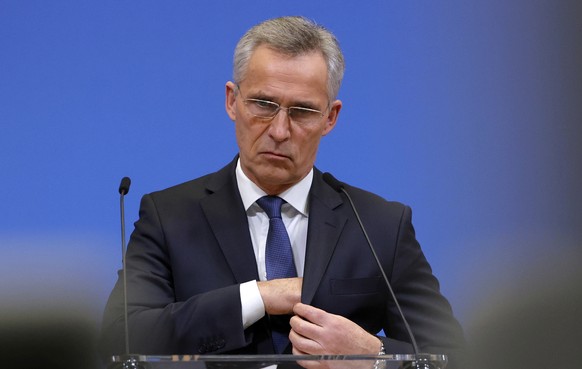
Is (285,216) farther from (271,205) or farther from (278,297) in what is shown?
(278,297)

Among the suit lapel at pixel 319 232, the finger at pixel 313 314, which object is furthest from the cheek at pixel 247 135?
the finger at pixel 313 314

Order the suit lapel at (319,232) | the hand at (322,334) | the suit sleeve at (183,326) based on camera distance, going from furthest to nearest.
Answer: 1. the suit lapel at (319,232)
2. the suit sleeve at (183,326)
3. the hand at (322,334)

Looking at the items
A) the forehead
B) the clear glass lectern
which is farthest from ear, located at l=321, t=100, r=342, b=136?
the clear glass lectern

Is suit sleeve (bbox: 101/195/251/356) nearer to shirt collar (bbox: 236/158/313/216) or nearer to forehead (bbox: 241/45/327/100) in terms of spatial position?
shirt collar (bbox: 236/158/313/216)

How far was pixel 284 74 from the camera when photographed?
2594 millimetres

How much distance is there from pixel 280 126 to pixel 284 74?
0.14m

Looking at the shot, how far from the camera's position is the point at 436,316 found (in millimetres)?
2551

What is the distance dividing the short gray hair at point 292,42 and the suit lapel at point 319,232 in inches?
11.1

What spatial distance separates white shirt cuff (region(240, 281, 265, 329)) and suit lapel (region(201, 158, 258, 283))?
15 cm

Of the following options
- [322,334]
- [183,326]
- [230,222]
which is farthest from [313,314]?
Answer: [230,222]

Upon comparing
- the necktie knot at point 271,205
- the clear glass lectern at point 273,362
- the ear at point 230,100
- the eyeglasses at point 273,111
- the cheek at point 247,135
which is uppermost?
the ear at point 230,100

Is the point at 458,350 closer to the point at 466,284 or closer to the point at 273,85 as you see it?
the point at 466,284

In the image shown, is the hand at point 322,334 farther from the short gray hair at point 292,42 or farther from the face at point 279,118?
the short gray hair at point 292,42

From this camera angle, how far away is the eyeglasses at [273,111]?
2.60m
